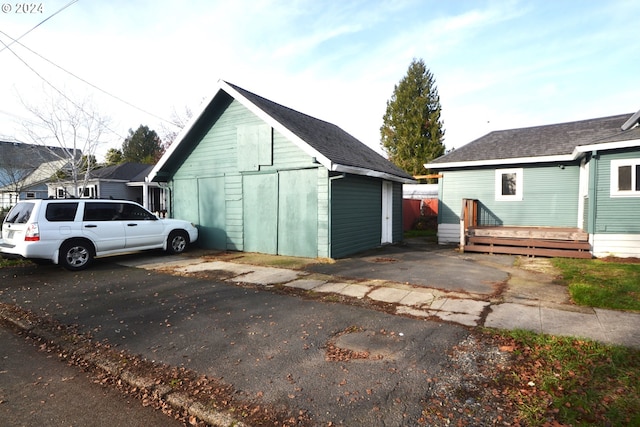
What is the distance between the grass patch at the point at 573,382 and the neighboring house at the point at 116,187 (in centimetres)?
2425

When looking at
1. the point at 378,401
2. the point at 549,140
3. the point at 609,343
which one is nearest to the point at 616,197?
the point at 549,140

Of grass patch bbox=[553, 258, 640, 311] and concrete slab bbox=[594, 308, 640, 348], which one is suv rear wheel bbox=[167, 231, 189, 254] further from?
concrete slab bbox=[594, 308, 640, 348]

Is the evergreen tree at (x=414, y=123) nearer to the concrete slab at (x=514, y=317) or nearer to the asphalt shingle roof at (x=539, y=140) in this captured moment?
the asphalt shingle roof at (x=539, y=140)

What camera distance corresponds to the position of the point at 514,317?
482 cm

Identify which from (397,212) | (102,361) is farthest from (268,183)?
(102,361)

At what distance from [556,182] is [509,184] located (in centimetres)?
147

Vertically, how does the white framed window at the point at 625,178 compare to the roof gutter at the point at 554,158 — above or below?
below

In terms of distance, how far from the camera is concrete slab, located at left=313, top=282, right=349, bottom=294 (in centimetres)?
642

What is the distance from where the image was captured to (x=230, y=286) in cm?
683

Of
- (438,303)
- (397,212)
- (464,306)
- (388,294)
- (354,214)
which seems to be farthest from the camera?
(397,212)

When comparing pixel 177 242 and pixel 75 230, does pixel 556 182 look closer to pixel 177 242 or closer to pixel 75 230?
pixel 177 242

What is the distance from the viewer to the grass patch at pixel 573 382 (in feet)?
8.54

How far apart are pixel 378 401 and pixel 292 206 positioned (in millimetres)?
7522

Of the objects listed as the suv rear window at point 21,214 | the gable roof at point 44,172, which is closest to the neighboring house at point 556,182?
the suv rear window at point 21,214
